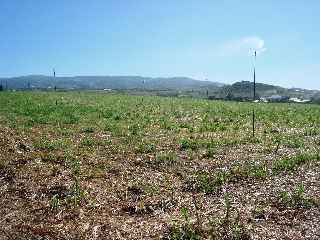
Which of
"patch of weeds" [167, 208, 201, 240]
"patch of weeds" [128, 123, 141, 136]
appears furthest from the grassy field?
"patch of weeds" [128, 123, 141, 136]

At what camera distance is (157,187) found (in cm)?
1378

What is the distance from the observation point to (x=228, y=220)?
10.7 m

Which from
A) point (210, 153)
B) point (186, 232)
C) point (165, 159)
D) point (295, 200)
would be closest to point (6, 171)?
point (165, 159)

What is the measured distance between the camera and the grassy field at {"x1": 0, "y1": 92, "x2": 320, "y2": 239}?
34.9 feet

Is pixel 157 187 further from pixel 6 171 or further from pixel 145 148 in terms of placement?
pixel 145 148

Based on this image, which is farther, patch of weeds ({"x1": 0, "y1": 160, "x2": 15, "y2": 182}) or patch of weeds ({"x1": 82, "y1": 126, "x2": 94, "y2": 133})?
patch of weeds ({"x1": 82, "y1": 126, "x2": 94, "y2": 133})

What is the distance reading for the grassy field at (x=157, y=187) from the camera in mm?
10625

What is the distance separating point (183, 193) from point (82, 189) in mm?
3072

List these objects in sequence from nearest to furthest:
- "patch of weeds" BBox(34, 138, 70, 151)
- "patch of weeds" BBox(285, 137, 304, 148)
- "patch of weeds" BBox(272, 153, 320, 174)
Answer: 1. "patch of weeds" BBox(272, 153, 320, 174)
2. "patch of weeds" BBox(34, 138, 70, 151)
3. "patch of weeds" BBox(285, 137, 304, 148)

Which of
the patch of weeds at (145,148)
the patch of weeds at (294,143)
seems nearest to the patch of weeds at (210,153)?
the patch of weeds at (145,148)

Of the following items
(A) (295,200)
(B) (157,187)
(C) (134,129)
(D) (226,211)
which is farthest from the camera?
(C) (134,129)

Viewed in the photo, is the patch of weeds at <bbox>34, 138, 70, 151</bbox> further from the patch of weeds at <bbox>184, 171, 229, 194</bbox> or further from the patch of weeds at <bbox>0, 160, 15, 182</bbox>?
the patch of weeds at <bbox>184, 171, 229, 194</bbox>

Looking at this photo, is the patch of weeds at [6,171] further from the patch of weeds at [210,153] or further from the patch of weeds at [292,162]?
the patch of weeds at [292,162]

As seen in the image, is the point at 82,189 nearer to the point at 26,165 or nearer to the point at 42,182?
the point at 42,182
